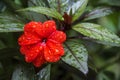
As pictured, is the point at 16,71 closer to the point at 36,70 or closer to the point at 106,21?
the point at 36,70

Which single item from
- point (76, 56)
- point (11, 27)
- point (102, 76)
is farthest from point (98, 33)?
point (102, 76)

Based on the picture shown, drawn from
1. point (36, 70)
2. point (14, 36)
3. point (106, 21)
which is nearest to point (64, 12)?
point (36, 70)

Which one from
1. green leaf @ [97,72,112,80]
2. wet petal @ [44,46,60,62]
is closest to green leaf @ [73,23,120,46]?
wet petal @ [44,46,60,62]

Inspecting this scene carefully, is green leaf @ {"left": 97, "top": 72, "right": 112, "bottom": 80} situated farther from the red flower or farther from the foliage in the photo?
Answer: the red flower

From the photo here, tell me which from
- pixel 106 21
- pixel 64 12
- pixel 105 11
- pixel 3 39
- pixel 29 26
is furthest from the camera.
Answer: pixel 106 21

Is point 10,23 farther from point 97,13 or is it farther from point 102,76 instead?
point 102,76

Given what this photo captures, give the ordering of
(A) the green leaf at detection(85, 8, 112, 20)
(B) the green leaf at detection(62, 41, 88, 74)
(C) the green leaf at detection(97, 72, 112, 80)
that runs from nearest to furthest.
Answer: (B) the green leaf at detection(62, 41, 88, 74) → (A) the green leaf at detection(85, 8, 112, 20) → (C) the green leaf at detection(97, 72, 112, 80)

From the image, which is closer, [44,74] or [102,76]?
[44,74]
